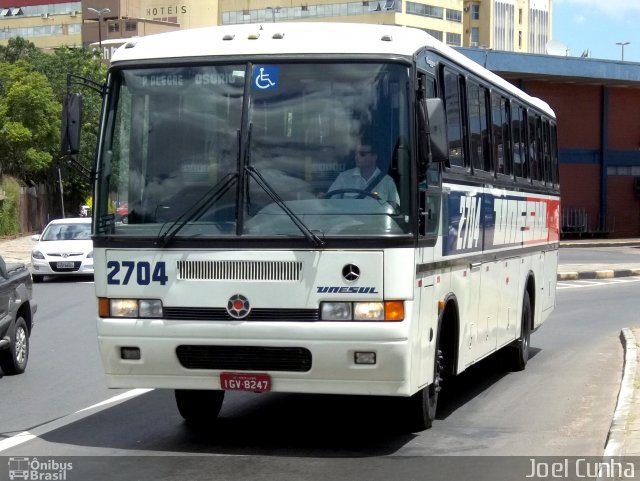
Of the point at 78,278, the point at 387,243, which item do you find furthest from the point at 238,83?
the point at 78,278

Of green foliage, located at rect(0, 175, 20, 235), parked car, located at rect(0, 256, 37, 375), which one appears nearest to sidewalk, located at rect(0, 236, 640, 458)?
parked car, located at rect(0, 256, 37, 375)

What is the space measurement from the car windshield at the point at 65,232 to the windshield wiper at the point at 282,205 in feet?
71.8

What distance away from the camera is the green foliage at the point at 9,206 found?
55.1 m

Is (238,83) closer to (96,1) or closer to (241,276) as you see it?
(241,276)

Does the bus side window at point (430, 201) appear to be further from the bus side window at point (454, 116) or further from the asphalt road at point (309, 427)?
the asphalt road at point (309, 427)

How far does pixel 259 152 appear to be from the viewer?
29.0ft

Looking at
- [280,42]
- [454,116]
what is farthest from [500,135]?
[280,42]

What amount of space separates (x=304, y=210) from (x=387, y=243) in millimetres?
657

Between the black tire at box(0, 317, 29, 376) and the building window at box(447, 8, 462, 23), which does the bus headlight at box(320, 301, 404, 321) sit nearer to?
the black tire at box(0, 317, 29, 376)

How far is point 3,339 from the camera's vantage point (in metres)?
12.9

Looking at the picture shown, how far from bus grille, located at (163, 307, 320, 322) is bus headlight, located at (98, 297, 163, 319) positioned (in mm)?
89

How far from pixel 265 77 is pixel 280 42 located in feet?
0.98

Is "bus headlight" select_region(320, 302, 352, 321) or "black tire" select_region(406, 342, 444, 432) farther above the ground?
"bus headlight" select_region(320, 302, 352, 321)

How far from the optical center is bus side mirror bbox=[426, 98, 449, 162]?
8836 millimetres
